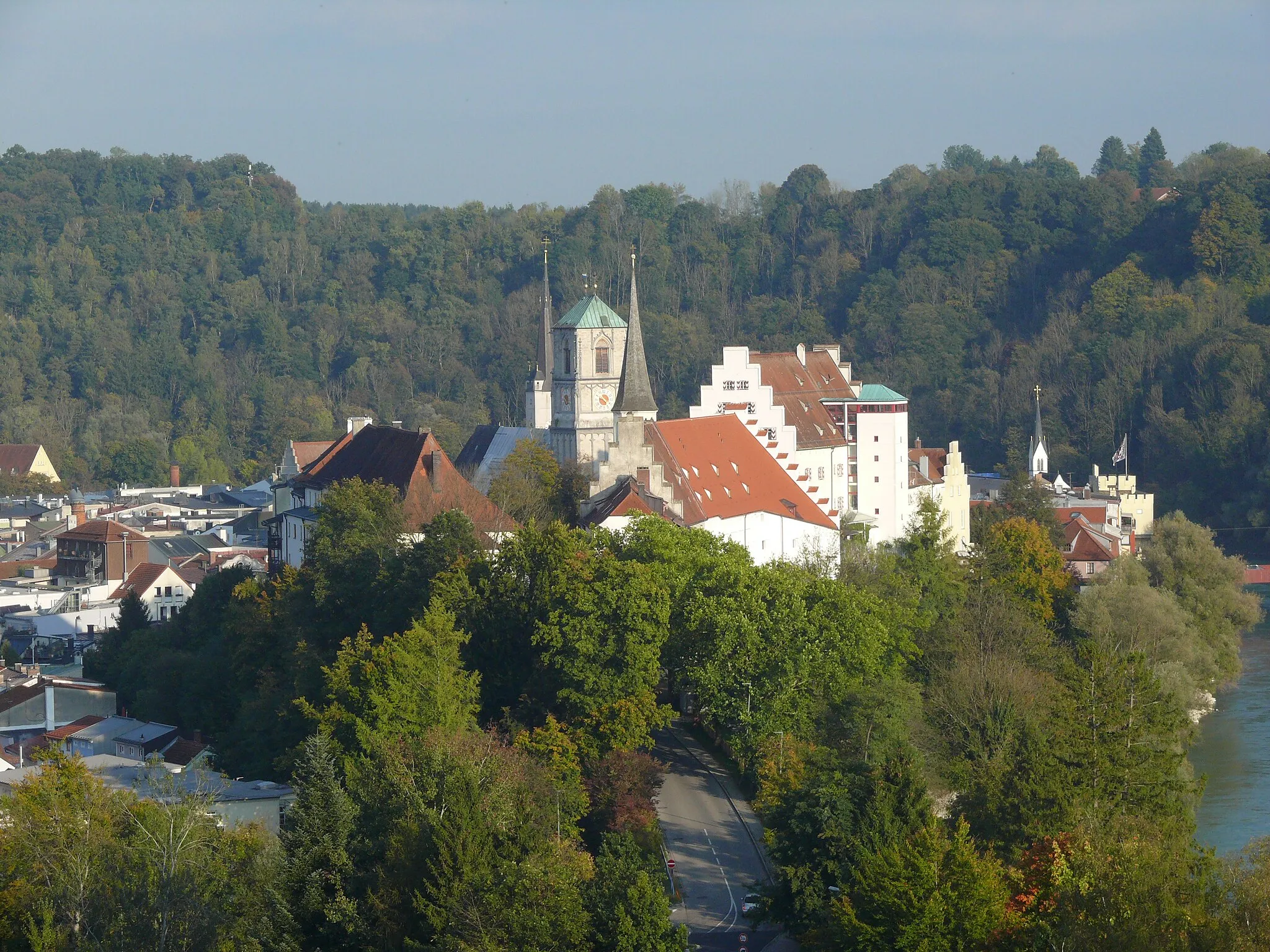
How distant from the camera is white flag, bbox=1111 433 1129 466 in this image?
3548 inches

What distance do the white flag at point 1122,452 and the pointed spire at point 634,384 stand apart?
131ft

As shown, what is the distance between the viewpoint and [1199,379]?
9406 cm

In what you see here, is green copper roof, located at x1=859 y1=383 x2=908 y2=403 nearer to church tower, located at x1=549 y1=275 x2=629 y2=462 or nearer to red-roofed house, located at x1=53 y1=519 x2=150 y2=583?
church tower, located at x1=549 y1=275 x2=629 y2=462

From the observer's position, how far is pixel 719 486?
52.6 m

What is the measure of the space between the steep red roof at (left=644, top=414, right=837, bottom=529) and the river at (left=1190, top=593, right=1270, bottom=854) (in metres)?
11.1

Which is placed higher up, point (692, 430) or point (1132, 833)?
point (692, 430)

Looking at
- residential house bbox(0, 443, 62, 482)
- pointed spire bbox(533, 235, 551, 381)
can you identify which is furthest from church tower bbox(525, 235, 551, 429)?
residential house bbox(0, 443, 62, 482)

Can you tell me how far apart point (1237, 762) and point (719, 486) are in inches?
558

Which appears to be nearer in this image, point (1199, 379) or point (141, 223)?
point (1199, 379)

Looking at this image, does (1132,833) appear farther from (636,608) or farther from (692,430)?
(692,430)

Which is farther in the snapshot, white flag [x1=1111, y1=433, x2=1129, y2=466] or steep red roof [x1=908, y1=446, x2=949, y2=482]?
white flag [x1=1111, y1=433, x2=1129, y2=466]

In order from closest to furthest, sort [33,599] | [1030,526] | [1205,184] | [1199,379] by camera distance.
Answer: [1030,526] → [33,599] → [1199,379] → [1205,184]

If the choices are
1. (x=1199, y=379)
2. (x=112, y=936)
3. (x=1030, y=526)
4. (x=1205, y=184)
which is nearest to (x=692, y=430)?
(x=1030, y=526)

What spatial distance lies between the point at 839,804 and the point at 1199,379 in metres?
65.3
